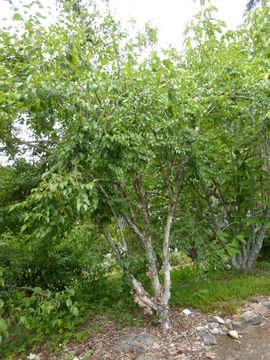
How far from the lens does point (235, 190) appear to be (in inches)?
157

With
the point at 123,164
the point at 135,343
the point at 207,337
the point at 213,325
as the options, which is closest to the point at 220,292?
the point at 213,325

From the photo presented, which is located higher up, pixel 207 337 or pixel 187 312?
pixel 187 312

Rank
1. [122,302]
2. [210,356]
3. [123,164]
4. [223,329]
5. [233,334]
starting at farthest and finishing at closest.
Answer: [122,302]
[223,329]
[233,334]
[210,356]
[123,164]

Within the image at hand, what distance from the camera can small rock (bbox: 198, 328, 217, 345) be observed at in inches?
99.9

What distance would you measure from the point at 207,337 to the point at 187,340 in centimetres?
19

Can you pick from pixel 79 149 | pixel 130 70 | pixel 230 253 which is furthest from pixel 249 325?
pixel 130 70

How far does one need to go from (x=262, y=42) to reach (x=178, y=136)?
154 cm

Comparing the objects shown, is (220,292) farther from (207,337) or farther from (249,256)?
(249,256)

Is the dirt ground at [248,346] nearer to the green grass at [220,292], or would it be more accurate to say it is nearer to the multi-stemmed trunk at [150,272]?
the green grass at [220,292]

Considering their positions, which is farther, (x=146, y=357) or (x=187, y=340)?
(x=187, y=340)

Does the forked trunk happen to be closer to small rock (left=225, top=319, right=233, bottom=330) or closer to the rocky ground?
the rocky ground

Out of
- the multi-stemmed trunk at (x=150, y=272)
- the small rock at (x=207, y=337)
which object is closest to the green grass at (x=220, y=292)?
the small rock at (x=207, y=337)

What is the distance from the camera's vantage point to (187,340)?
2588 mm

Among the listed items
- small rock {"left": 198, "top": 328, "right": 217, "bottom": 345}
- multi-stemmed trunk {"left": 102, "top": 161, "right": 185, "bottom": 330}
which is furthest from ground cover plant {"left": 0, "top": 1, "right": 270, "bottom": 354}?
small rock {"left": 198, "top": 328, "right": 217, "bottom": 345}
